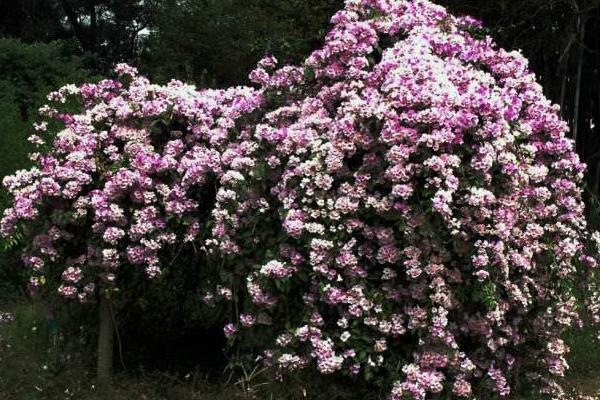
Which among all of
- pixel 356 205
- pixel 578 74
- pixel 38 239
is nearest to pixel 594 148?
pixel 578 74

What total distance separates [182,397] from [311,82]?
177cm

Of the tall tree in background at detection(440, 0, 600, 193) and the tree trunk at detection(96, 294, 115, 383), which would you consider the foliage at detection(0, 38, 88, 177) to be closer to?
the tall tree in background at detection(440, 0, 600, 193)

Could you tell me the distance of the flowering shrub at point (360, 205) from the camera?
344 centimetres

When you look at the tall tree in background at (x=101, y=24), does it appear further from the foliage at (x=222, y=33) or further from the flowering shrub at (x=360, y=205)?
the flowering shrub at (x=360, y=205)

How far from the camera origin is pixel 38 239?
3.94 m

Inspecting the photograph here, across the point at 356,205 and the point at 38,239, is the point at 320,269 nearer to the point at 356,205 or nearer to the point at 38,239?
the point at 356,205

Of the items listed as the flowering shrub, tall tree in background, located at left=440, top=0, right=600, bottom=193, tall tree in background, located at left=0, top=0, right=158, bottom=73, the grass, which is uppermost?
tall tree in background, located at left=0, top=0, right=158, bottom=73

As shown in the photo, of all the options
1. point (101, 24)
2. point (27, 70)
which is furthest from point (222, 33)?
point (101, 24)

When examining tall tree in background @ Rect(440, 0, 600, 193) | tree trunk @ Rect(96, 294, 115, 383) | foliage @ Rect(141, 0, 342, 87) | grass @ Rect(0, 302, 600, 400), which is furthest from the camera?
foliage @ Rect(141, 0, 342, 87)

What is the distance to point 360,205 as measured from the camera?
3.53 metres

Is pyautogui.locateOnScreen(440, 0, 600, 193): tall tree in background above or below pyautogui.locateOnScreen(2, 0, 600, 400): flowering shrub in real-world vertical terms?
above

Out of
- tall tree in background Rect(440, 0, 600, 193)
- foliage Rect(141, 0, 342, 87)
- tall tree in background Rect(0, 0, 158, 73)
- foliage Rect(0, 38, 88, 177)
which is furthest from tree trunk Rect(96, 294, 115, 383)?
tall tree in background Rect(0, 0, 158, 73)

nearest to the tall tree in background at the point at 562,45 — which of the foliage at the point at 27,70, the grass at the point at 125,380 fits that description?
the grass at the point at 125,380

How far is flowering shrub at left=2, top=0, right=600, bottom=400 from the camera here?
3.44 m
